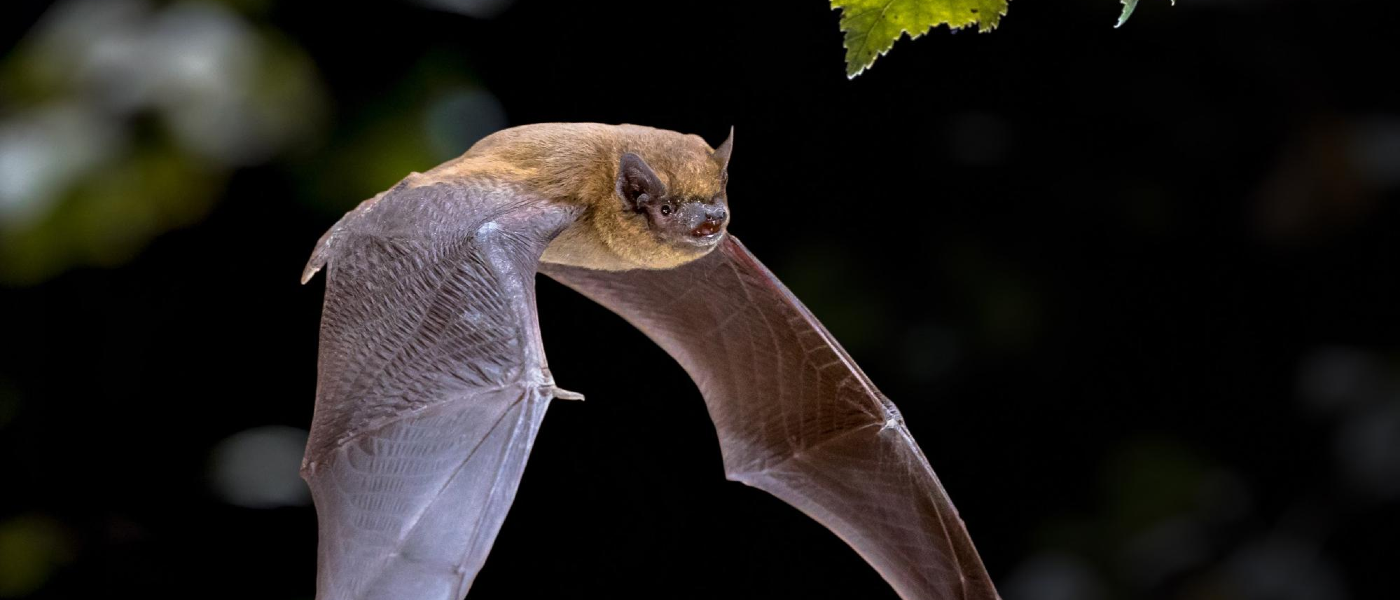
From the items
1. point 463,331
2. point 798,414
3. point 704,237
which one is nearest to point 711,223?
point 704,237

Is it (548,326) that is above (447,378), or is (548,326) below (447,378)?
below

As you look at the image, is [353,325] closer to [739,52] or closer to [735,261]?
[735,261]

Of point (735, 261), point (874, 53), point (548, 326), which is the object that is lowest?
point (548, 326)

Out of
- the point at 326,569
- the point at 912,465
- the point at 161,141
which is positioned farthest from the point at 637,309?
the point at 161,141

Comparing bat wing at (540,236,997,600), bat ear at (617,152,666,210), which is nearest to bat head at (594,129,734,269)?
bat ear at (617,152,666,210)

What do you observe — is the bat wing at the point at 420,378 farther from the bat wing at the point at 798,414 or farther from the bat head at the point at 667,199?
the bat wing at the point at 798,414

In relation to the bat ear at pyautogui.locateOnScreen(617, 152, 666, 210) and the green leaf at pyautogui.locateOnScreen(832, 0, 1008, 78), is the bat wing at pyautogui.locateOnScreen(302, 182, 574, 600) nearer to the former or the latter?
the bat ear at pyautogui.locateOnScreen(617, 152, 666, 210)

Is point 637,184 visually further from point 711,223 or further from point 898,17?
point 898,17
